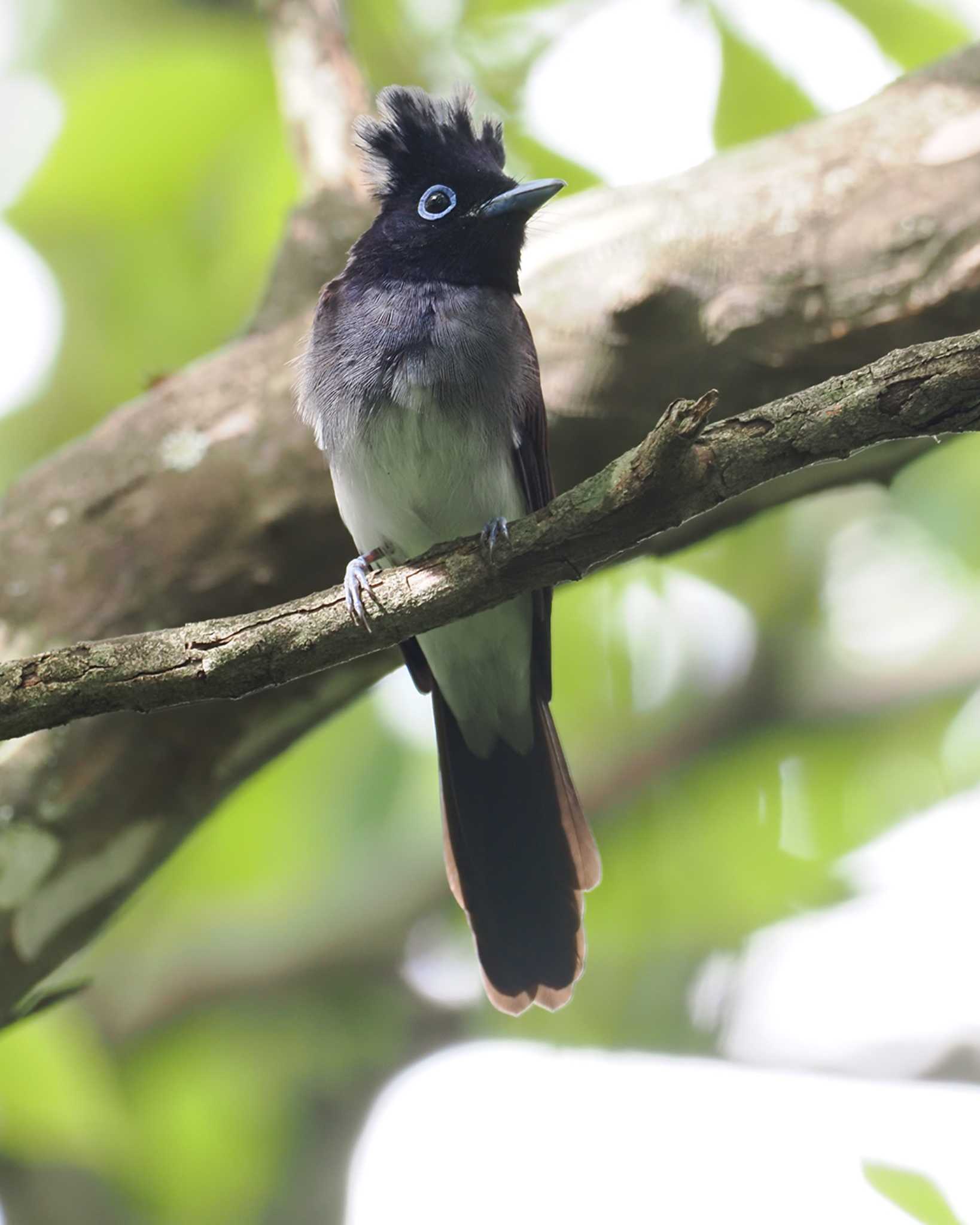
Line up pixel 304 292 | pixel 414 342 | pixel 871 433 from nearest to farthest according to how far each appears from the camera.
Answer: pixel 871 433 < pixel 414 342 < pixel 304 292

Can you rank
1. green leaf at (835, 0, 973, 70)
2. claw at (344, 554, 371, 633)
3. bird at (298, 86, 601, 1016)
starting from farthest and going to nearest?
green leaf at (835, 0, 973, 70) → bird at (298, 86, 601, 1016) → claw at (344, 554, 371, 633)

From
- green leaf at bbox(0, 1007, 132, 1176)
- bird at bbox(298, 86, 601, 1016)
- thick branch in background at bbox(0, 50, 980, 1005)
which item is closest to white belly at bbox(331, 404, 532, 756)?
bird at bbox(298, 86, 601, 1016)

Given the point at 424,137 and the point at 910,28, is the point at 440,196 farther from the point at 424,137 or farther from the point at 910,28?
the point at 910,28

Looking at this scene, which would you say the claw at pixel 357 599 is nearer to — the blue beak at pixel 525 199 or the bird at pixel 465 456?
the bird at pixel 465 456

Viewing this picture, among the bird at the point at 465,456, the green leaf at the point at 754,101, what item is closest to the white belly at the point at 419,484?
the bird at the point at 465,456

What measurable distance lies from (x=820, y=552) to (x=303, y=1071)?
328 cm

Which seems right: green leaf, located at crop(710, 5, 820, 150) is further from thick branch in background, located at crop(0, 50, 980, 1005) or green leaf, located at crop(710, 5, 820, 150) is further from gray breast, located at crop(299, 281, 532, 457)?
gray breast, located at crop(299, 281, 532, 457)

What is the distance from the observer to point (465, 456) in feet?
12.6

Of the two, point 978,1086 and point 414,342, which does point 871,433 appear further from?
point 978,1086

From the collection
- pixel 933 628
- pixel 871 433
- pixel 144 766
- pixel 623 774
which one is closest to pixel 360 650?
pixel 871 433

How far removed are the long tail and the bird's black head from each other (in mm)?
1417

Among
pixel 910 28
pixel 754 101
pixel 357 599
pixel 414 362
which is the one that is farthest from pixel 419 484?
pixel 910 28

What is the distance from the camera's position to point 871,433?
100.0 inches

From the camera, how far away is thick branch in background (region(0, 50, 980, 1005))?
3.96 metres
